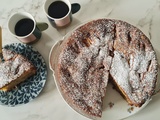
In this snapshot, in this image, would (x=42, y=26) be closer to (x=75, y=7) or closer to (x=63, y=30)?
(x=63, y=30)

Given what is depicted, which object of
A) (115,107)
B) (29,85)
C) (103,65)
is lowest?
(29,85)

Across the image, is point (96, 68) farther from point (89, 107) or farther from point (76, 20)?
point (76, 20)

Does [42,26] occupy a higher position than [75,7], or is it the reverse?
[75,7]

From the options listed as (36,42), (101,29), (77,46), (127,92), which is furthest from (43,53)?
(127,92)

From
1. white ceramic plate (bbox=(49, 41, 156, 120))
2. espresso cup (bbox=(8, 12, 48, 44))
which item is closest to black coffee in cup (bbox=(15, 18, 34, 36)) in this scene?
espresso cup (bbox=(8, 12, 48, 44))

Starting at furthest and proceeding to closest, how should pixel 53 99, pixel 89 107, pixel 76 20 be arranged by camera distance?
1. pixel 76 20
2. pixel 53 99
3. pixel 89 107

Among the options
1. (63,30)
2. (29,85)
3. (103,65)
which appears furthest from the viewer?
(63,30)

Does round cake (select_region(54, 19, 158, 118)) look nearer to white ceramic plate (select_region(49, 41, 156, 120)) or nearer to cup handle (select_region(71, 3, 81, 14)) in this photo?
white ceramic plate (select_region(49, 41, 156, 120))

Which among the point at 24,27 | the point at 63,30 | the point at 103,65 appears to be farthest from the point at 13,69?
the point at 103,65
